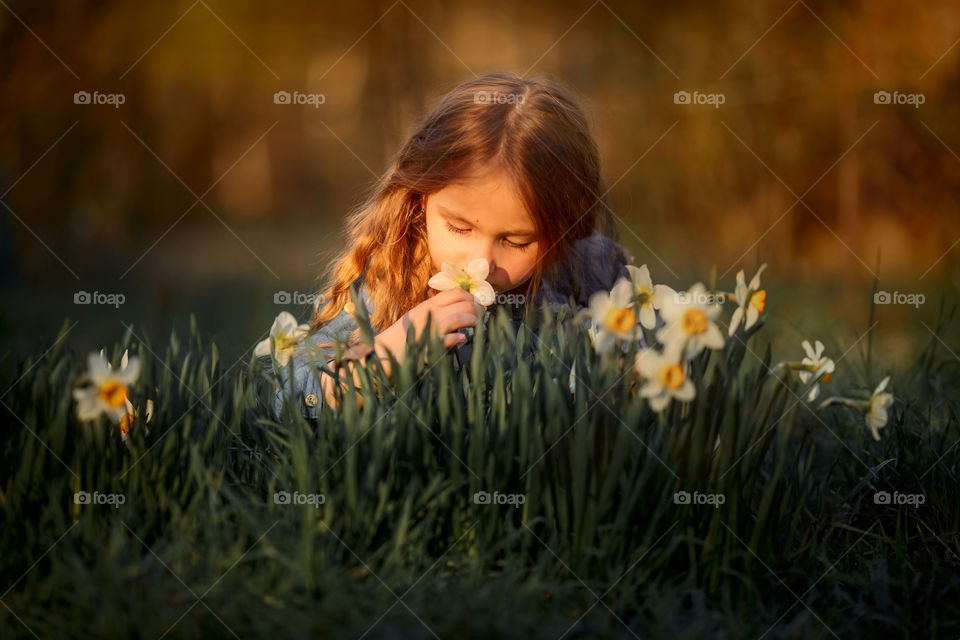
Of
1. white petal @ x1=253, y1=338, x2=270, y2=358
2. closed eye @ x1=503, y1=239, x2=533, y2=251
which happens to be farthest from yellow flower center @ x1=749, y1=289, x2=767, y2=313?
white petal @ x1=253, y1=338, x2=270, y2=358

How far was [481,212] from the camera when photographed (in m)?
1.97

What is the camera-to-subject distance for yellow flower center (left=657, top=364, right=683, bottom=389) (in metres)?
1.25

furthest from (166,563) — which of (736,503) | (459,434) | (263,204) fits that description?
(263,204)

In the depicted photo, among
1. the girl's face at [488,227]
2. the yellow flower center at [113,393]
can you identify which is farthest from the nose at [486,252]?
the yellow flower center at [113,393]

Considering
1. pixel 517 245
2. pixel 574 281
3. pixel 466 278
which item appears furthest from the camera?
pixel 574 281

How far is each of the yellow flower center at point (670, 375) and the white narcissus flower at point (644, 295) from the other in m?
0.18

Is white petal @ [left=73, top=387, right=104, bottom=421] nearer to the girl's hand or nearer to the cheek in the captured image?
the girl's hand

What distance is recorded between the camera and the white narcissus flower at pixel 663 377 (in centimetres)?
124

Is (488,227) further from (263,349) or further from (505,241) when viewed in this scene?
(263,349)

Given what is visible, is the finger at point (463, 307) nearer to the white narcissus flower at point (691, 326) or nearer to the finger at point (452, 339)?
the finger at point (452, 339)

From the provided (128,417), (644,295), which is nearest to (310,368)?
(128,417)

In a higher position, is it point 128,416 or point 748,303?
point 748,303

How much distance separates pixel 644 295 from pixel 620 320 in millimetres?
133

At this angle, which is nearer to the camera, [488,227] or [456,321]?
[456,321]
